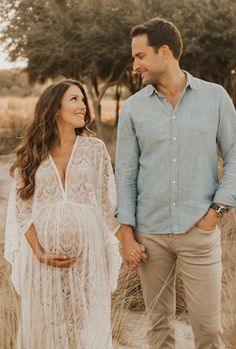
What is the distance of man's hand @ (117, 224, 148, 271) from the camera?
376 cm

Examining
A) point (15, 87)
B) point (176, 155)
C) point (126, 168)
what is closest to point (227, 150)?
point (176, 155)

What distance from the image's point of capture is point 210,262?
371cm

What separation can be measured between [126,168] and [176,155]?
0.30m

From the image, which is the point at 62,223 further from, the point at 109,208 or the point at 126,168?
the point at 126,168

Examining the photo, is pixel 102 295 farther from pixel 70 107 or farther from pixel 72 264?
pixel 70 107

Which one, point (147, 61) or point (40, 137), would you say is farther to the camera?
point (40, 137)

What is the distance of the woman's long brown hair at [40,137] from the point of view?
3.80 metres

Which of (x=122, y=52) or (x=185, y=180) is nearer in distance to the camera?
(x=185, y=180)

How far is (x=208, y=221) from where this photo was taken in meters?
3.67

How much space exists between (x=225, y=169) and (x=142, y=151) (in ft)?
1.52

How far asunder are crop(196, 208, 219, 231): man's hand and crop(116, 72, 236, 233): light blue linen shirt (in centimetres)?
3

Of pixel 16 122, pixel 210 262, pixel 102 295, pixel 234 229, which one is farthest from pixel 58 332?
pixel 16 122

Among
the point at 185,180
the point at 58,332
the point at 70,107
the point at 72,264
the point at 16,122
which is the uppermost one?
the point at 70,107

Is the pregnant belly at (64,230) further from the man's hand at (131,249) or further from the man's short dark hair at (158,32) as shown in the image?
the man's short dark hair at (158,32)
